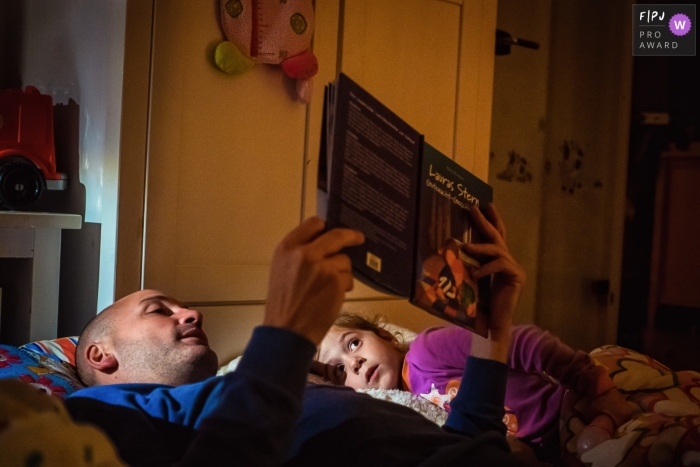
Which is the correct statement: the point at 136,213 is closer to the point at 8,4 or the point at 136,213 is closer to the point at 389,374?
the point at 389,374

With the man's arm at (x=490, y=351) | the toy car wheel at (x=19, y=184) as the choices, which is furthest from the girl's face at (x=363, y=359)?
the toy car wheel at (x=19, y=184)

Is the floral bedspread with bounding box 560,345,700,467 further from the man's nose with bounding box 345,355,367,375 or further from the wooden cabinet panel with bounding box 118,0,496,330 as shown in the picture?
the wooden cabinet panel with bounding box 118,0,496,330

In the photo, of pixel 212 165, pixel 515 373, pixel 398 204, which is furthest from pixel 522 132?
pixel 398 204

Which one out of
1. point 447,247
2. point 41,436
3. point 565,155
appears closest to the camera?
point 41,436

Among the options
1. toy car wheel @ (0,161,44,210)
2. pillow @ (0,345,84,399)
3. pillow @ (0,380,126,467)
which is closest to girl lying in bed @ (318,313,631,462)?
pillow @ (0,345,84,399)

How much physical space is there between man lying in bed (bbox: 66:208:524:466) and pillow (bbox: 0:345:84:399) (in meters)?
0.06

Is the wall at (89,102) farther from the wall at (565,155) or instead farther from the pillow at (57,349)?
the wall at (565,155)

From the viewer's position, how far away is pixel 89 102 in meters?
1.89

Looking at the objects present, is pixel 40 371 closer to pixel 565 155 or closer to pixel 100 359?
pixel 100 359

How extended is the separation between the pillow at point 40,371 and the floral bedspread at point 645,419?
947mm

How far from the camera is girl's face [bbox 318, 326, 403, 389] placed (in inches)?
68.7

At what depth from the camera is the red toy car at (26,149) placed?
175cm

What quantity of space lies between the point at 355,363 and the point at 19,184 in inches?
36.5

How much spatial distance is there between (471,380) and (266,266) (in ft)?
3.54
